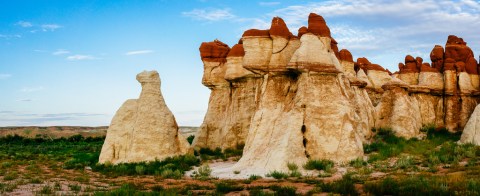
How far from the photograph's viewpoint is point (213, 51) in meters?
33.4

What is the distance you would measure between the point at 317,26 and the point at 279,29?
189 cm

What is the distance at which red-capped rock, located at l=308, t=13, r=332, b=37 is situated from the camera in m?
22.3

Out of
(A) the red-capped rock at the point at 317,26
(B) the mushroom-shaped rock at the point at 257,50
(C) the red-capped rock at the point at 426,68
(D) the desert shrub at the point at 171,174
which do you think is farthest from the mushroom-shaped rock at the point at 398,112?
(D) the desert shrub at the point at 171,174

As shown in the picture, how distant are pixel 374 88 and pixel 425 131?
294 inches

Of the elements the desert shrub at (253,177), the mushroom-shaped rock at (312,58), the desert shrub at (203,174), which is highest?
the mushroom-shaped rock at (312,58)

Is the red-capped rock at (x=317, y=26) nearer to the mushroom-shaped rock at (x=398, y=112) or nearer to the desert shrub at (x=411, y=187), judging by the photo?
the mushroom-shaped rock at (x=398, y=112)

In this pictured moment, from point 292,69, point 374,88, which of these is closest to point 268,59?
point 292,69

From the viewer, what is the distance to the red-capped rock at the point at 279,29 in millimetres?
22906

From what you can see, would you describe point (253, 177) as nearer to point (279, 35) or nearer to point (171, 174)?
point (171, 174)

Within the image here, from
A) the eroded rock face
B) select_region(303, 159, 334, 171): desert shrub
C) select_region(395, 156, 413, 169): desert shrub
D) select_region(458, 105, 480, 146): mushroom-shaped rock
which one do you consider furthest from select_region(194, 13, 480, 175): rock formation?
the eroded rock face

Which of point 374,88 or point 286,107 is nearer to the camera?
point 286,107

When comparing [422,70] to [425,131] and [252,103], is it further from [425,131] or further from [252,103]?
[252,103]

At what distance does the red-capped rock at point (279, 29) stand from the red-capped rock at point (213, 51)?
34.1 ft

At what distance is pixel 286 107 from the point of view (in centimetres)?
2108
